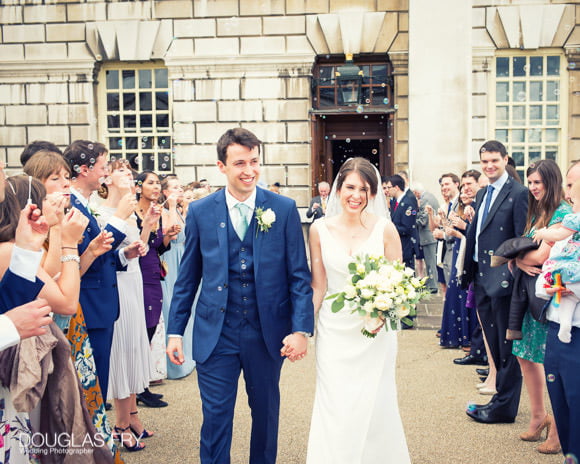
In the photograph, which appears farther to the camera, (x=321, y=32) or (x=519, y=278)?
(x=321, y=32)

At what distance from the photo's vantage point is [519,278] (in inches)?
177

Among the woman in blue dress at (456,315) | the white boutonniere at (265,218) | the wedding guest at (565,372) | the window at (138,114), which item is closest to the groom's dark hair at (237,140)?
the white boutonniere at (265,218)

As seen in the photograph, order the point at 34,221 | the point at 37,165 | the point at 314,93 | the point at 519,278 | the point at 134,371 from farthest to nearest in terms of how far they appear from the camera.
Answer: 1. the point at 314,93
2. the point at 134,371
3. the point at 519,278
4. the point at 37,165
5. the point at 34,221

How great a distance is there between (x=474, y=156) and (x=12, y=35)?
35.7 feet

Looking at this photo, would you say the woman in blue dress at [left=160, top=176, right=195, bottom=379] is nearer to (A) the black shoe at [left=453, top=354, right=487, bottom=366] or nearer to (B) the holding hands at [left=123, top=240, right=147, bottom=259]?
(B) the holding hands at [left=123, top=240, right=147, bottom=259]

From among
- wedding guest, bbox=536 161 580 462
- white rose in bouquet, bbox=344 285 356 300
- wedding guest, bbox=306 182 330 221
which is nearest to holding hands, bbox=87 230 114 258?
white rose in bouquet, bbox=344 285 356 300

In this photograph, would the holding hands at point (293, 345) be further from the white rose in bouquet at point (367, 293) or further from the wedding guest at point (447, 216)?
the wedding guest at point (447, 216)

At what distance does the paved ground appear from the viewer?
4422 mm

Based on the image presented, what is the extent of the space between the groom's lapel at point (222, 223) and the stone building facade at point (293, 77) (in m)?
9.84

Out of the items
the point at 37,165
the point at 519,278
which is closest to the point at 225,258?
the point at 37,165

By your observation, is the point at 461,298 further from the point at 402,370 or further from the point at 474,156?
the point at 474,156

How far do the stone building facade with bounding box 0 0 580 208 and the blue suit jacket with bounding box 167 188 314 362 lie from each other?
9774mm

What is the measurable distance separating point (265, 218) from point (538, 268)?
205 cm

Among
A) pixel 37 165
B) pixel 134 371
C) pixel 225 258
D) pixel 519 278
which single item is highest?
pixel 37 165
